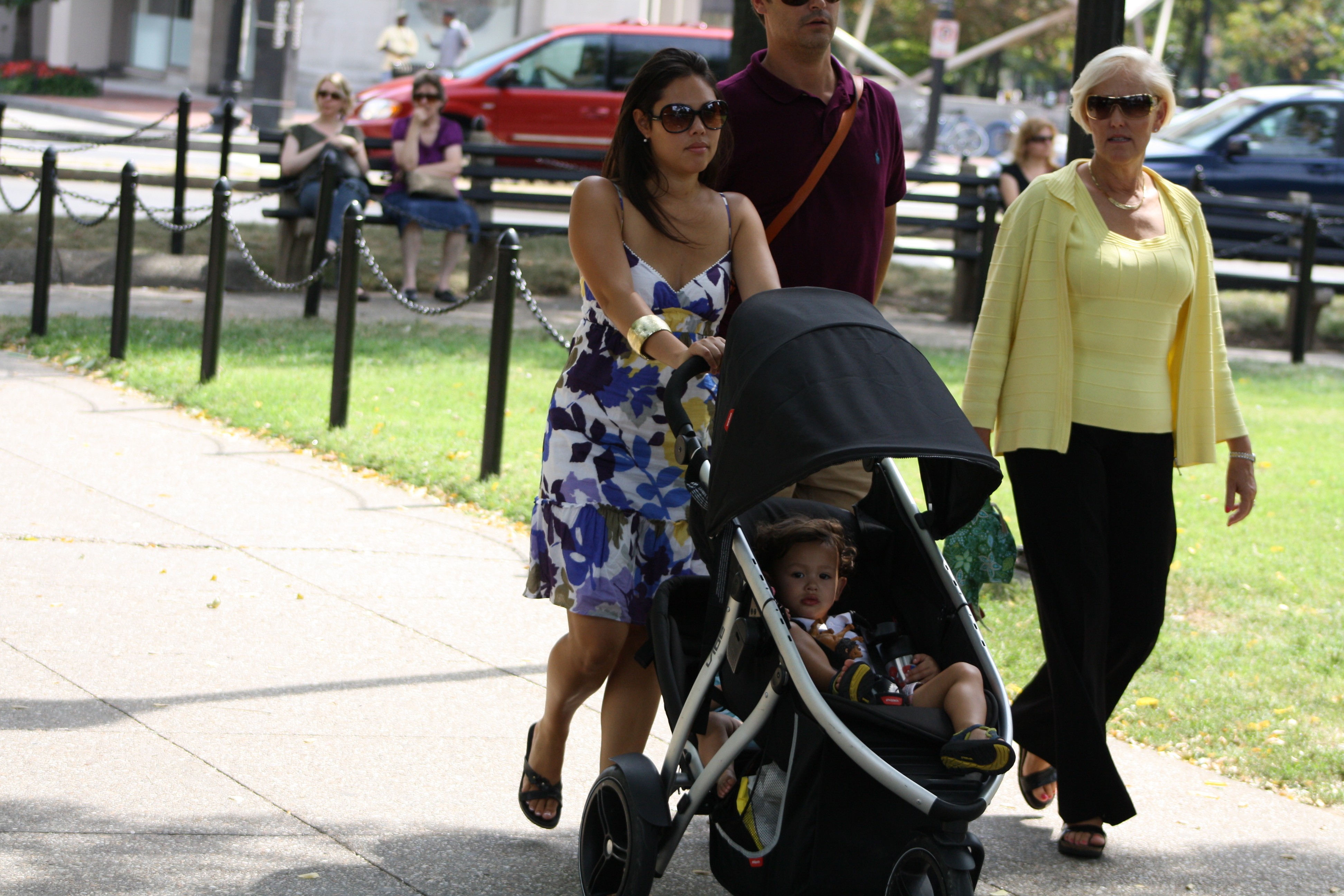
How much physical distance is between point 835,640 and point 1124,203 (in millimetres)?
1746

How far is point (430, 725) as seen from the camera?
15.7 feet

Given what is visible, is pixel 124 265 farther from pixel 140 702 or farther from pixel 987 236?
pixel 987 236

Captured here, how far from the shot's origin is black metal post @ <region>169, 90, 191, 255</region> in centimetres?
1460

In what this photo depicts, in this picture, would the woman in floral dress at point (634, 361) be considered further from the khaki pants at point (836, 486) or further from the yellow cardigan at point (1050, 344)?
the yellow cardigan at point (1050, 344)

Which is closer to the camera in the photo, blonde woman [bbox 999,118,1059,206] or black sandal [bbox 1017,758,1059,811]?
black sandal [bbox 1017,758,1059,811]

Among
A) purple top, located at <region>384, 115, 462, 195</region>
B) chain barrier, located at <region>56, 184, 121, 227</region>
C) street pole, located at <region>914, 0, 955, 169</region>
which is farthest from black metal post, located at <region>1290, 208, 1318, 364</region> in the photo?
street pole, located at <region>914, 0, 955, 169</region>

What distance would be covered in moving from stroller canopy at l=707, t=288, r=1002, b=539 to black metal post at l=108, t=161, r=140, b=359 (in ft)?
25.5

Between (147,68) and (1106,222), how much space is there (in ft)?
146

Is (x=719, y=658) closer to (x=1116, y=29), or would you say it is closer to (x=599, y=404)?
(x=599, y=404)

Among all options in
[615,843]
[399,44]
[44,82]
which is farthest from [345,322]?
[44,82]

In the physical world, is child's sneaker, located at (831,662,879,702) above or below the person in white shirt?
below

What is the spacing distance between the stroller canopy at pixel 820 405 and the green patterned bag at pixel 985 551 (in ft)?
5.02

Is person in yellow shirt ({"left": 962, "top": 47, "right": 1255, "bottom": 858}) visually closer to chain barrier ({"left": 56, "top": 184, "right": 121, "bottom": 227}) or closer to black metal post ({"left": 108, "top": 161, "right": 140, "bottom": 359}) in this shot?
black metal post ({"left": 108, "top": 161, "right": 140, "bottom": 359})

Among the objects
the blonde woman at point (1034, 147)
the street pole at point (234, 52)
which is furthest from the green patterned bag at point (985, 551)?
the street pole at point (234, 52)
